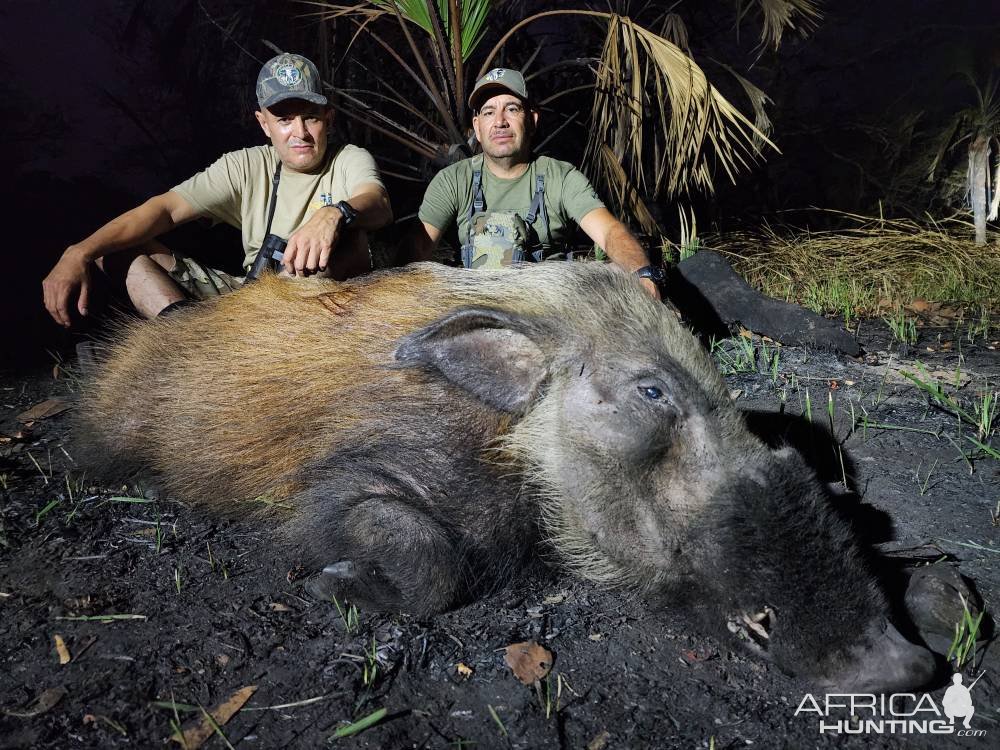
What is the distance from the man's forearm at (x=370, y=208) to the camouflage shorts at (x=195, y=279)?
2.82ft

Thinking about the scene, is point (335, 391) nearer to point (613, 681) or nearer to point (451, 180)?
point (613, 681)

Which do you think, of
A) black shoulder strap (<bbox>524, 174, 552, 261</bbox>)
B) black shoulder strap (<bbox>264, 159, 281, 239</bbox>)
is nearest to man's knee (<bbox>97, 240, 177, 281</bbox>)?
black shoulder strap (<bbox>264, 159, 281, 239</bbox>)

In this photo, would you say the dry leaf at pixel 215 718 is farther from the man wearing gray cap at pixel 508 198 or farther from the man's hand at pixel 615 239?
the man wearing gray cap at pixel 508 198

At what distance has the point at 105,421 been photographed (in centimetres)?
302

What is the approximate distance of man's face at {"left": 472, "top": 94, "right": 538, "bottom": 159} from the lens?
4.27m

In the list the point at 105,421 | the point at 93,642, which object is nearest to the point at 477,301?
the point at 93,642

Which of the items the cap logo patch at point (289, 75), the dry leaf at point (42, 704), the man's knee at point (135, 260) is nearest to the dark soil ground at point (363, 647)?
the dry leaf at point (42, 704)

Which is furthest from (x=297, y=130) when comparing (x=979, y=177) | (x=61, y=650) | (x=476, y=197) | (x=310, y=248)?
(x=979, y=177)

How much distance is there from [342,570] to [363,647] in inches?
10.4

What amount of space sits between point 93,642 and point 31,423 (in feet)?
7.21

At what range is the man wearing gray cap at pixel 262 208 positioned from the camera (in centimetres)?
318

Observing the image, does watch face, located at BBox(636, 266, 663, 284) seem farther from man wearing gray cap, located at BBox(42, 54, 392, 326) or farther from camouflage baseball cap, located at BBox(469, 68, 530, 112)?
camouflage baseball cap, located at BBox(469, 68, 530, 112)

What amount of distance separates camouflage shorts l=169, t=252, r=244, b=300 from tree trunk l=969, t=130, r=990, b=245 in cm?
632

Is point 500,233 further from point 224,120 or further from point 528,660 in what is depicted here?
point 224,120
